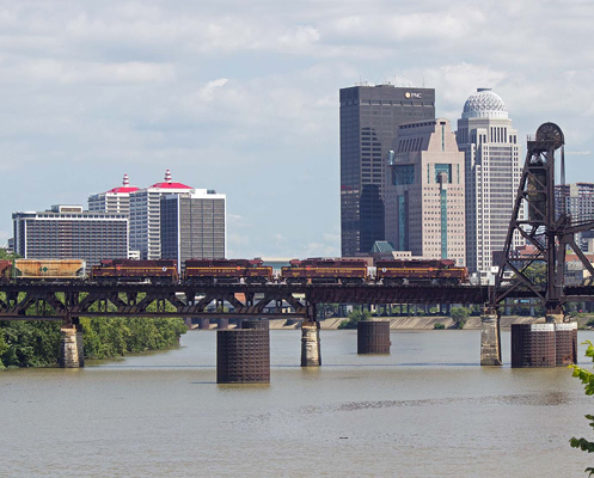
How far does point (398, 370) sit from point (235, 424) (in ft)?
176

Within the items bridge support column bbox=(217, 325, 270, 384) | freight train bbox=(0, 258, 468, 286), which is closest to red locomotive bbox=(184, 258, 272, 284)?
freight train bbox=(0, 258, 468, 286)

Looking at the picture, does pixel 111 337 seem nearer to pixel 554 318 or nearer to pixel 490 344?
pixel 490 344

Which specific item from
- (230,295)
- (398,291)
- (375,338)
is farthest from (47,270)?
(375,338)

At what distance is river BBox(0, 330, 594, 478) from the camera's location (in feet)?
252

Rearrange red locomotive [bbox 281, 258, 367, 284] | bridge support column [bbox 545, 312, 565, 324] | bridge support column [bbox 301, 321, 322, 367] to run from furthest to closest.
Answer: red locomotive [bbox 281, 258, 367, 284]
bridge support column [bbox 545, 312, 565, 324]
bridge support column [bbox 301, 321, 322, 367]

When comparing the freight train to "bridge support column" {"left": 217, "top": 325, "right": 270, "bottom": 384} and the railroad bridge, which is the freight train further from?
"bridge support column" {"left": 217, "top": 325, "right": 270, "bottom": 384}

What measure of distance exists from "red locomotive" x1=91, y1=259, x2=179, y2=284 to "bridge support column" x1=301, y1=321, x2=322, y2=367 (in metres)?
16.9

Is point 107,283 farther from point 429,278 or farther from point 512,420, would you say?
point 512,420

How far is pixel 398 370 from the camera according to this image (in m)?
146

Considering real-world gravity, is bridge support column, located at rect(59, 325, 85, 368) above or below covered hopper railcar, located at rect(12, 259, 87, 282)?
below

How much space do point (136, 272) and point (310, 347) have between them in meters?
21.6

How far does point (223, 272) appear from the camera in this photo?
15625 cm

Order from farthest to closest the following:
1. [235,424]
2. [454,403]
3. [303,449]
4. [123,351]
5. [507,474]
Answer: [123,351] → [454,403] → [235,424] → [303,449] → [507,474]

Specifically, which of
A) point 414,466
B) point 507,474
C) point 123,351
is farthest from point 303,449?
point 123,351
